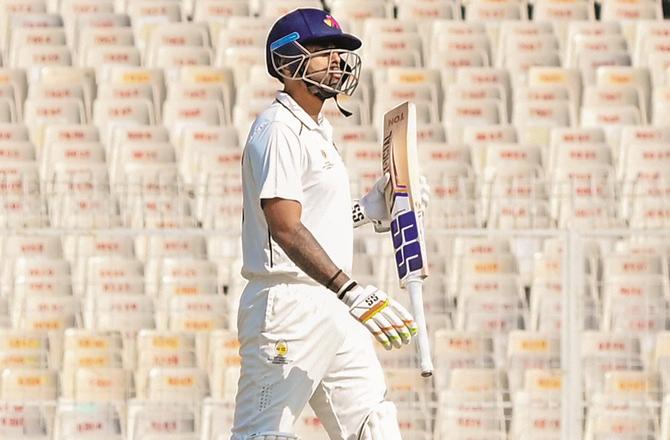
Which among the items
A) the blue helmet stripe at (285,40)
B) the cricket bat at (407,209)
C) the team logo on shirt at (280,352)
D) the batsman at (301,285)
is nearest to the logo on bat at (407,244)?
the cricket bat at (407,209)

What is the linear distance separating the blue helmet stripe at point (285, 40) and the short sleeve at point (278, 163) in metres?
0.26

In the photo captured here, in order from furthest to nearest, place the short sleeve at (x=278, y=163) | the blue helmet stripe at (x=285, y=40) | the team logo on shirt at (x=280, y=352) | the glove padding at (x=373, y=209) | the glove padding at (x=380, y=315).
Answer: the glove padding at (x=373, y=209) → the blue helmet stripe at (x=285, y=40) → the team logo on shirt at (x=280, y=352) → the short sleeve at (x=278, y=163) → the glove padding at (x=380, y=315)

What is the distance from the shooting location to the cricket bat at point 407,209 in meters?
4.60

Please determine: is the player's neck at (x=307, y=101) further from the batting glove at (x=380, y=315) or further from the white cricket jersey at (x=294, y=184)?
the batting glove at (x=380, y=315)

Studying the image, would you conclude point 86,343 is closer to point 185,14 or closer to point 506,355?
point 506,355

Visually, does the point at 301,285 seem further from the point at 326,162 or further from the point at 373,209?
the point at 373,209

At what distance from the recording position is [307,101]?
15.3 feet

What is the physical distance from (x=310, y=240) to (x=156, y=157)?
5.57 metres

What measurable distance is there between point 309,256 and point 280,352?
1.03 feet

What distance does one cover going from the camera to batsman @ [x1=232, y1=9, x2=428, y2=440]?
453 cm

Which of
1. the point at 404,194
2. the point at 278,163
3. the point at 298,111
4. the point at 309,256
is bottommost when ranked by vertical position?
the point at 309,256

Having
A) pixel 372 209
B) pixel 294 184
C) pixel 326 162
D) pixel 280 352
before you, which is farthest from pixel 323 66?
pixel 280 352

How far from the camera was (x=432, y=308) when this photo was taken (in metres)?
8.16

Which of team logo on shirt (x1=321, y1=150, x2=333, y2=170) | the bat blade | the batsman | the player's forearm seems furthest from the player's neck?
the player's forearm
